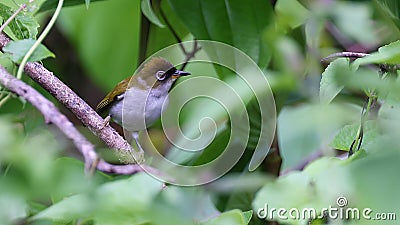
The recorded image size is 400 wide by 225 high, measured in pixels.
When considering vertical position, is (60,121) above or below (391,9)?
above

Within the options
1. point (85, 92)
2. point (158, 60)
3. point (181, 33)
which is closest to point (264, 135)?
point (181, 33)

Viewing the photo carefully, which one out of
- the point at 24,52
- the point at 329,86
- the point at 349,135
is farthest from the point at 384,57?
the point at 24,52

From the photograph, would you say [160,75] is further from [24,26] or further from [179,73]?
[24,26]

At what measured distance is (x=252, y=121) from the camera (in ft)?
3.97

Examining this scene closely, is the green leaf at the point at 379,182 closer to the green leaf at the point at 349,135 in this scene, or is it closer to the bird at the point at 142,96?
the green leaf at the point at 349,135

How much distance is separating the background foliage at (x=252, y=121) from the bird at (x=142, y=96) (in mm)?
36

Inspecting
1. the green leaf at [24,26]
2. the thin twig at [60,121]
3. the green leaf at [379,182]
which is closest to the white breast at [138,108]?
the green leaf at [24,26]

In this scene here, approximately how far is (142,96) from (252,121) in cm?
35

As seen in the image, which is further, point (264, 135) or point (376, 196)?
point (264, 135)

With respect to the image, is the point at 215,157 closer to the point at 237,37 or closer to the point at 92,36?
the point at 237,37

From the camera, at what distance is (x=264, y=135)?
119 cm

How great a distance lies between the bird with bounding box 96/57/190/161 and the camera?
1.35 metres

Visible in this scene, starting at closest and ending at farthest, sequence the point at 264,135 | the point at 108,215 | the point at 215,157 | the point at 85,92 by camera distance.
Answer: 1. the point at 108,215
2. the point at 215,157
3. the point at 264,135
4. the point at 85,92

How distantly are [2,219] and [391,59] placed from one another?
371 millimetres
